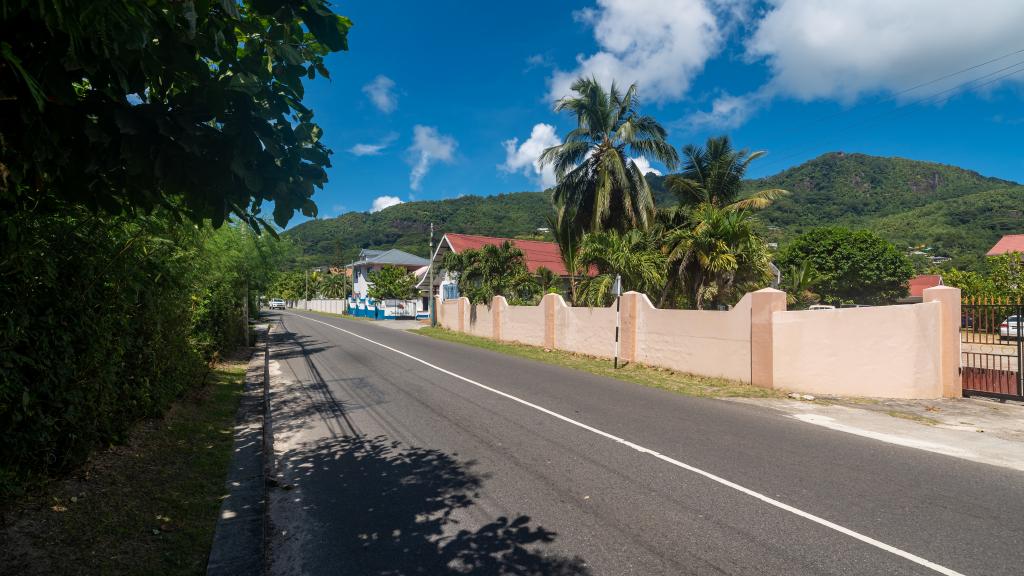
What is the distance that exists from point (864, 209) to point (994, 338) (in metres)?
89.0

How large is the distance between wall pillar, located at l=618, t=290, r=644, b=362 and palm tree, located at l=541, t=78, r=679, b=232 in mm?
7174

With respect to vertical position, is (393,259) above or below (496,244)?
above

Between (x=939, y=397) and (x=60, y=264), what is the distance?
1300cm

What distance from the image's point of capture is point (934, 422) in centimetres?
828

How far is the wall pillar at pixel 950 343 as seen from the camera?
980 cm

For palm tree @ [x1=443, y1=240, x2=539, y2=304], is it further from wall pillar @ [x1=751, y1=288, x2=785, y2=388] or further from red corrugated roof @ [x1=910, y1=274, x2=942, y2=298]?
red corrugated roof @ [x1=910, y1=274, x2=942, y2=298]

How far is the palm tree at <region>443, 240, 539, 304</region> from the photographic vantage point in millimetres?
26906

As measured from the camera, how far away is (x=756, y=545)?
391 cm

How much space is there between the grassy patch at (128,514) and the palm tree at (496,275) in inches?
817

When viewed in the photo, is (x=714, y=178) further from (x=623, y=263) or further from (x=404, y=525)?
(x=404, y=525)

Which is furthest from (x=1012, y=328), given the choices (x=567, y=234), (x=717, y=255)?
(x=567, y=234)

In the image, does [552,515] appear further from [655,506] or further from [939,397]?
[939,397]

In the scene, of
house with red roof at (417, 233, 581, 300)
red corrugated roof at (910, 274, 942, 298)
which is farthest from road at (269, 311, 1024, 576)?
red corrugated roof at (910, 274, 942, 298)

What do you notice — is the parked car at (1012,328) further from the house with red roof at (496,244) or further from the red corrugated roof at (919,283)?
the red corrugated roof at (919,283)
